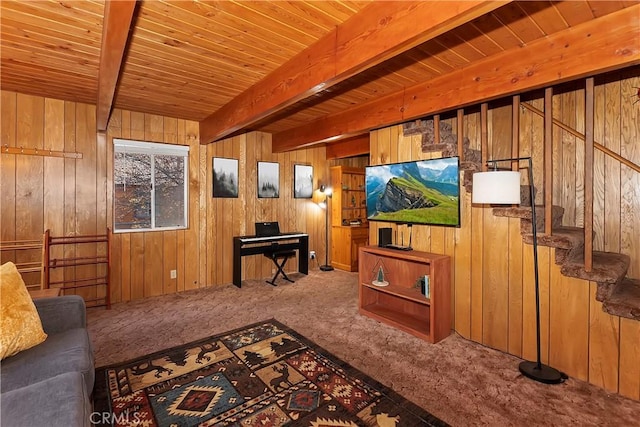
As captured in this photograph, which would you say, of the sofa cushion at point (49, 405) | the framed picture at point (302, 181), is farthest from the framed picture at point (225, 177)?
the sofa cushion at point (49, 405)

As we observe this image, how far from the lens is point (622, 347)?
210 cm

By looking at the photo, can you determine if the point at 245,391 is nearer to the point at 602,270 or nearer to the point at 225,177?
the point at 602,270

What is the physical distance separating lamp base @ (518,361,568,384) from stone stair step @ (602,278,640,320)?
0.62 metres

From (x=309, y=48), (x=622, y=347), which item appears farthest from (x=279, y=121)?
(x=622, y=347)

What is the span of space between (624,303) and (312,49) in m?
2.87

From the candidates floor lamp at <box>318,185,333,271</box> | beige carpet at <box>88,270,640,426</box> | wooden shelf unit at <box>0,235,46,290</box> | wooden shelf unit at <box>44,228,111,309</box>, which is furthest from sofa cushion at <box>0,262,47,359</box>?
floor lamp at <box>318,185,333,271</box>

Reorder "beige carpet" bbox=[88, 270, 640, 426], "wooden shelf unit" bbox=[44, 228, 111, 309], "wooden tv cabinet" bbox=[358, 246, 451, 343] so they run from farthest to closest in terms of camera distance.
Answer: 1. "wooden shelf unit" bbox=[44, 228, 111, 309]
2. "wooden tv cabinet" bbox=[358, 246, 451, 343]
3. "beige carpet" bbox=[88, 270, 640, 426]

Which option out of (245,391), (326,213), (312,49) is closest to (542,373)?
(245,391)

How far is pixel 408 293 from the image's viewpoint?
10.4ft

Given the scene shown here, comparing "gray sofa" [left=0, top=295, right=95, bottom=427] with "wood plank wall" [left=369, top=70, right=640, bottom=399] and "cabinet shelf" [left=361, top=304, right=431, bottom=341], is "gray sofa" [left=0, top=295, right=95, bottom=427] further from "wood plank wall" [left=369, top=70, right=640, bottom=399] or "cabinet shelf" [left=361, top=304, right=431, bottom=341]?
"wood plank wall" [left=369, top=70, right=640, bottom=399]

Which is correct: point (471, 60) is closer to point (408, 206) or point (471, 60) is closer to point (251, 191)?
point (408, 206)

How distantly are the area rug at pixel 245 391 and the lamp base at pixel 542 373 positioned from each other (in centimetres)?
101

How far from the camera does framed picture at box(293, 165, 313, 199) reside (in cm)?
566

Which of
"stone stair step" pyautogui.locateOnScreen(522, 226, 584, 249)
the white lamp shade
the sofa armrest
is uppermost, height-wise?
the white lamp shade
